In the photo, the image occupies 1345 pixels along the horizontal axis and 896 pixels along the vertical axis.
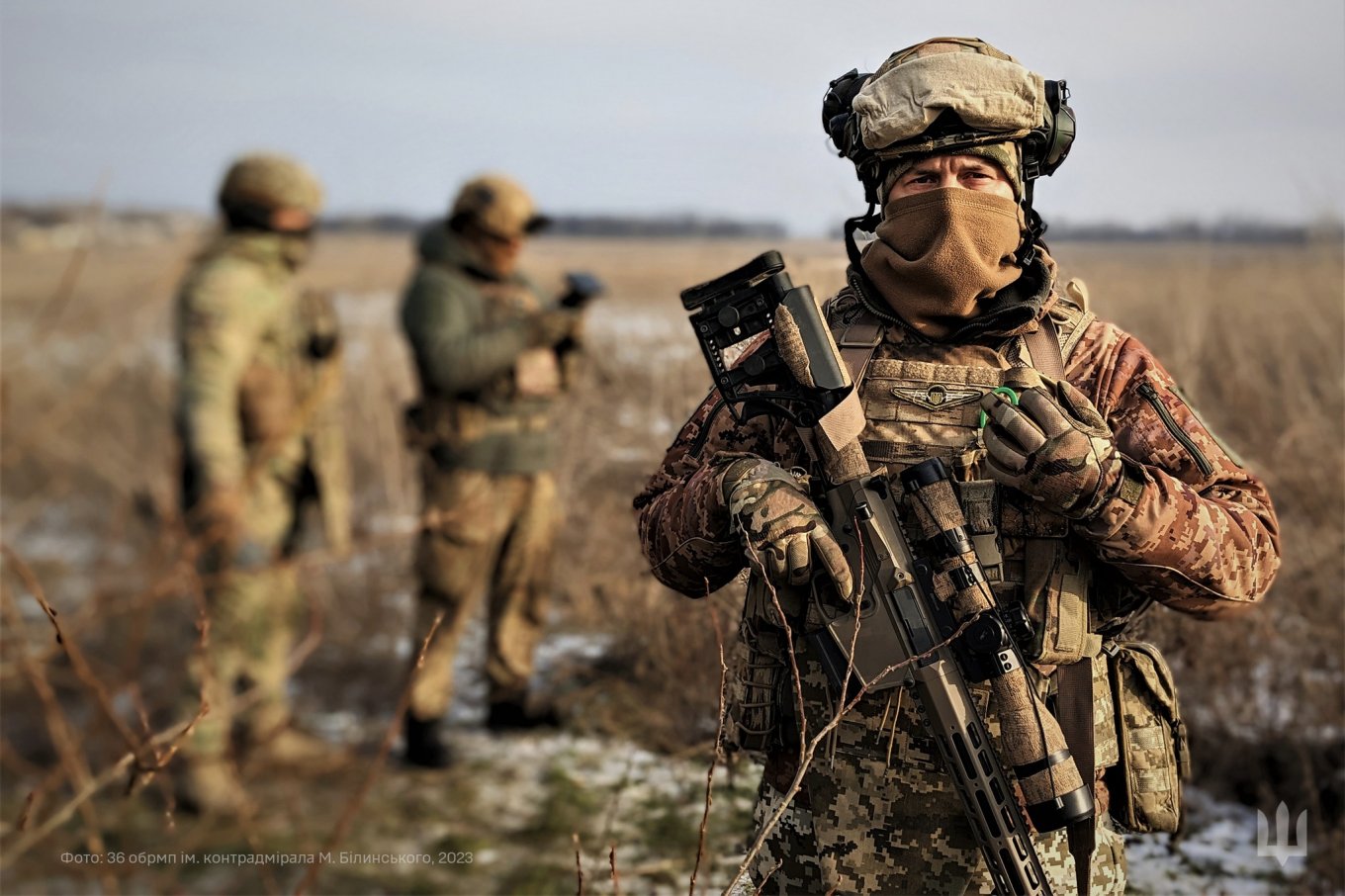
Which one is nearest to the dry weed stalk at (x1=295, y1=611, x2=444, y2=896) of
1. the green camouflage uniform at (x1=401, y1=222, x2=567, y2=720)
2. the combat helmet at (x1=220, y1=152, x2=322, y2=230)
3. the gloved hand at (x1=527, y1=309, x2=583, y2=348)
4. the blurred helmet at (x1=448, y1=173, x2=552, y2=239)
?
the green camouflage uniform at (x1=401, y1=222, x2=567, y2=720)

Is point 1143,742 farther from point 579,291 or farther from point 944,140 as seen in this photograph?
point 579,291

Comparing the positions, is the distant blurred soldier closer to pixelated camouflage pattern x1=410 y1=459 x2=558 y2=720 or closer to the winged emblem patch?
pixelated camouflage pattern x1=410 y1=459 x2=558 y2=720

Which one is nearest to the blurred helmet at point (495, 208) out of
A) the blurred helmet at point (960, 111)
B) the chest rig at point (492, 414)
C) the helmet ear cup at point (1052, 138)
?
the chest rig at point (492, 414)

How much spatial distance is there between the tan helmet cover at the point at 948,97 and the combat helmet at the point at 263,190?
3.62 metres

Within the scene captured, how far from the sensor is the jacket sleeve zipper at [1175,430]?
5.66ft

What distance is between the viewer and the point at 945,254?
1.75m

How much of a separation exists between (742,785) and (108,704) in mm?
2494

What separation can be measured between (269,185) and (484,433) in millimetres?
1487

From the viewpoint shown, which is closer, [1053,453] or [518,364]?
[1053,453]

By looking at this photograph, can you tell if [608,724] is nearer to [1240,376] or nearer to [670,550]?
[670,550]

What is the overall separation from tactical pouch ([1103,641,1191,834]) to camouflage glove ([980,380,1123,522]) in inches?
14.6

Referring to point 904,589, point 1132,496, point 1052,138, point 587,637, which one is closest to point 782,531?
point 904,589

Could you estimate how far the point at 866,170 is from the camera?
197 cm

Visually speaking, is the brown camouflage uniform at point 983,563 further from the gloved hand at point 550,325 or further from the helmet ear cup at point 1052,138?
the gloved hand at point 550,325
